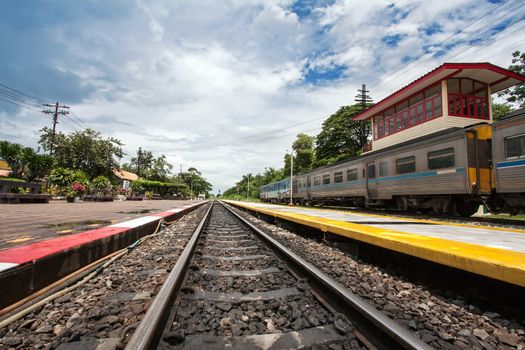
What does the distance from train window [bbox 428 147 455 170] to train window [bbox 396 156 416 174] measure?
65cm

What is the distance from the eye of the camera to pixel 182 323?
1.76 metres

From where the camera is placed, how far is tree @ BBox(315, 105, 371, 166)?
3203cm

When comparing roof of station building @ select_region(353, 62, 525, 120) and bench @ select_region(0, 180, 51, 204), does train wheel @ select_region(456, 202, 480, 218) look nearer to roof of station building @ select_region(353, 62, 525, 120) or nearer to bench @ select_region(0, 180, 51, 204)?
roof of station building @ select_region(353, 62, 525, 120)

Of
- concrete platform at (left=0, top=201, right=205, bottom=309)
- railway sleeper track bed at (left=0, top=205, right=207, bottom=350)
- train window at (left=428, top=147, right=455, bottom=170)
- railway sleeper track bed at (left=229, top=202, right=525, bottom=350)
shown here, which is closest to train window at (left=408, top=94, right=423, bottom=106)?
train window at (left=428, top=147, right=455, bottom=170)

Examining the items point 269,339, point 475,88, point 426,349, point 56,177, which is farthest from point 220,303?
point 56,177

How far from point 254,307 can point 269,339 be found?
0.48 meters

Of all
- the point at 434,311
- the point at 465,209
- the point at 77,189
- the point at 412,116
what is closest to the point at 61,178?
the point at 77,189

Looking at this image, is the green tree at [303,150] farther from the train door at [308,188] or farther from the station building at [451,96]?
the station building at [451,96]

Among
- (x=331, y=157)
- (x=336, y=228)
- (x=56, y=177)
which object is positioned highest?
(x=331, y=157)

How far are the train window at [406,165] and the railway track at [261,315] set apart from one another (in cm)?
795

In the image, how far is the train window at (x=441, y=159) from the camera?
7.76m

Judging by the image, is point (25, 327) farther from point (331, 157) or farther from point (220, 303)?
point (331, 157)

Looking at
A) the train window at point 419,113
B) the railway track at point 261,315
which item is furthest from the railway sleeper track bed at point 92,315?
the train window at point 419,113

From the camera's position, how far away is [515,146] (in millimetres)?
6562
